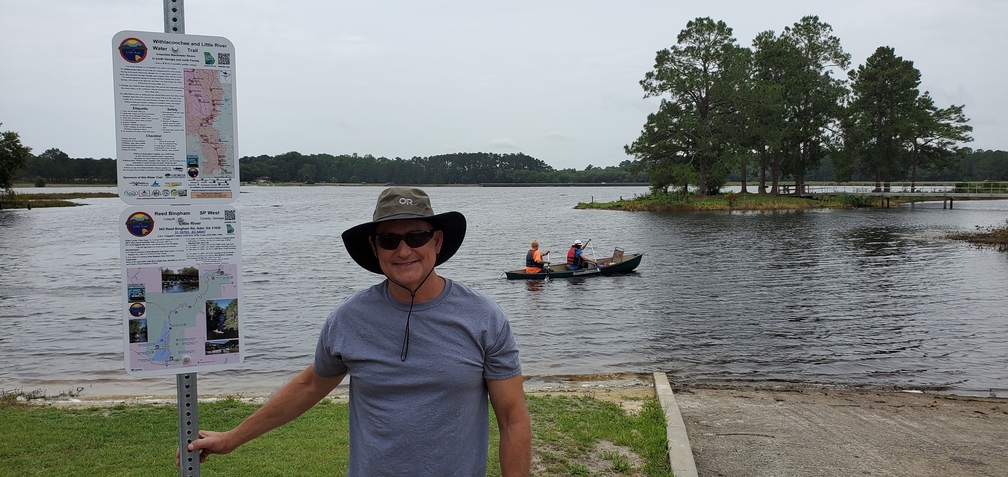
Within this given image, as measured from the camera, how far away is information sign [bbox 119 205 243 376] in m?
3.30

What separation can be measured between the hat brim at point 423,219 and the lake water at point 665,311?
31.5 feet

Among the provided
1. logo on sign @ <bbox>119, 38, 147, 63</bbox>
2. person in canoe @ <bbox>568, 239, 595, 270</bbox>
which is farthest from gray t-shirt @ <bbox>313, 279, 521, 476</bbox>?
person in canoe @ <bbox>568, 239, 595, 270</bbox>

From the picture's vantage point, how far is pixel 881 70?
77500mm

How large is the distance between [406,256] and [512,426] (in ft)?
2.38

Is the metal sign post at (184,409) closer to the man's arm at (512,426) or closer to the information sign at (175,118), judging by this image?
the information sign at (175,118)

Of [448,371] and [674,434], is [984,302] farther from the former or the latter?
[448,371]

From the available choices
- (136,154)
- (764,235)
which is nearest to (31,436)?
(136,154)

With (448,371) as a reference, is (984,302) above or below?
below

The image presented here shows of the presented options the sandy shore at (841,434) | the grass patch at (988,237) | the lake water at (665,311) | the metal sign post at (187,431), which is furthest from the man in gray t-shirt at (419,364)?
the grass patch at (988,237)

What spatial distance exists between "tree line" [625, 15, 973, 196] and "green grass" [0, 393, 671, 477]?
6526 cm

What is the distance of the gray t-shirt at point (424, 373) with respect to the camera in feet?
8.59

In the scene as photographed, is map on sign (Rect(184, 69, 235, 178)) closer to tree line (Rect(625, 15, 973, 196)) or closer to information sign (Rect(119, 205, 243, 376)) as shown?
information sign (Rect(119, 205, 243, 376))

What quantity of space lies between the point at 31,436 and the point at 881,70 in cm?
8500

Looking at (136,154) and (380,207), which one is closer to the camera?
(380,207)
